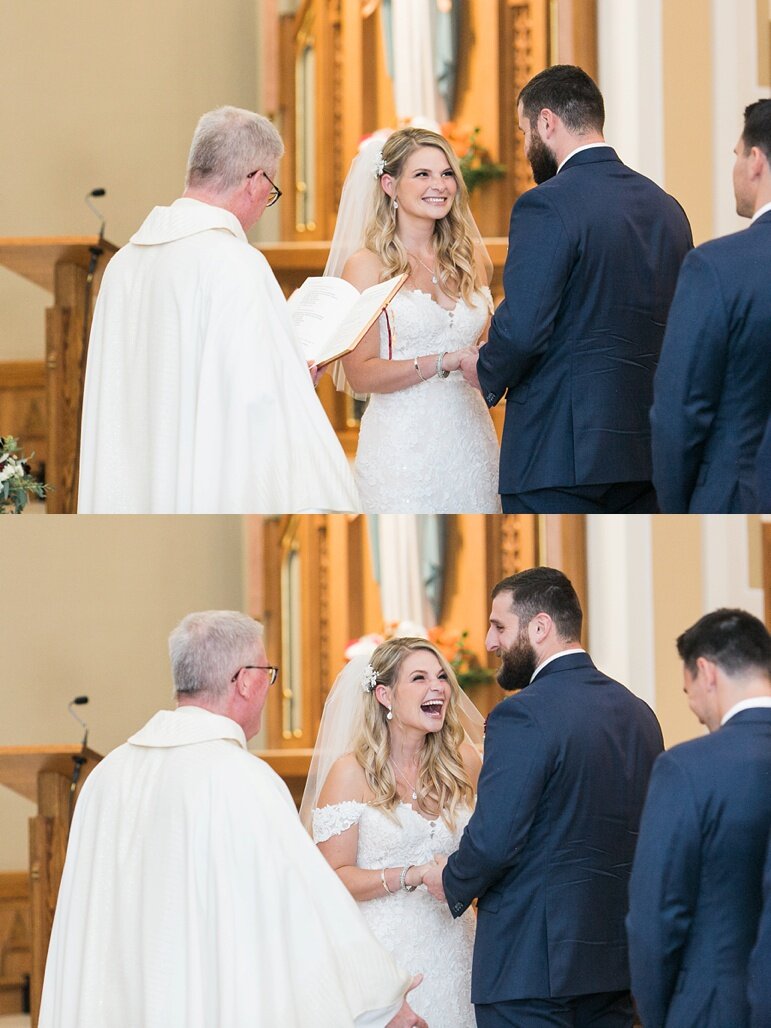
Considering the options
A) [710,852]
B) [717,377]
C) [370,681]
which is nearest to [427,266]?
[370,681]

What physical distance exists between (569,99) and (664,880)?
225cm

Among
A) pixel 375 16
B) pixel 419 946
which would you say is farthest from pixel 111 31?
pixel 419 946

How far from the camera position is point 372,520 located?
Answer: 8.14 metres

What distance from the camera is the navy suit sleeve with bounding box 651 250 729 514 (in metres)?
4.42

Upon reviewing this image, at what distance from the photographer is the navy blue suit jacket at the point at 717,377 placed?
4.42 meters

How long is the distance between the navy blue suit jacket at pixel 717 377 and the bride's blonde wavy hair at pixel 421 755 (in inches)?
44.0

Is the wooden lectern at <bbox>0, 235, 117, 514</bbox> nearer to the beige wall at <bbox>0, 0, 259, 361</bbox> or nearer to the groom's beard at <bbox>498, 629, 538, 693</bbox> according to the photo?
the beige wall at <bbox>0, 0, 259, 361</bbox>

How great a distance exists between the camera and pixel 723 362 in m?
4.50

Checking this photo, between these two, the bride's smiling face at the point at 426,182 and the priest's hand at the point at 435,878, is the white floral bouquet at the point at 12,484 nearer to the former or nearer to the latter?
the bride's smiling face at the point at 426,182

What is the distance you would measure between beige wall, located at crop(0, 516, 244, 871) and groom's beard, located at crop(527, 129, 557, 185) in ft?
12.0

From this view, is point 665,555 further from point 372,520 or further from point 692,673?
point 692,673

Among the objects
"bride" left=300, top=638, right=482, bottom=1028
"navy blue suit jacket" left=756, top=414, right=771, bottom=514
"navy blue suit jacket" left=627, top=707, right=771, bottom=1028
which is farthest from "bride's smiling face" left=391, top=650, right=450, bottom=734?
"navy blue suit jacket" left=627, top=707, right=771, bottom=1028

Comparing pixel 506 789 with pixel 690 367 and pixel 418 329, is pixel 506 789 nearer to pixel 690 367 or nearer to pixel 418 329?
pixel 690 367

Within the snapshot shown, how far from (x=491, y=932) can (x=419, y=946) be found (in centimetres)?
62
